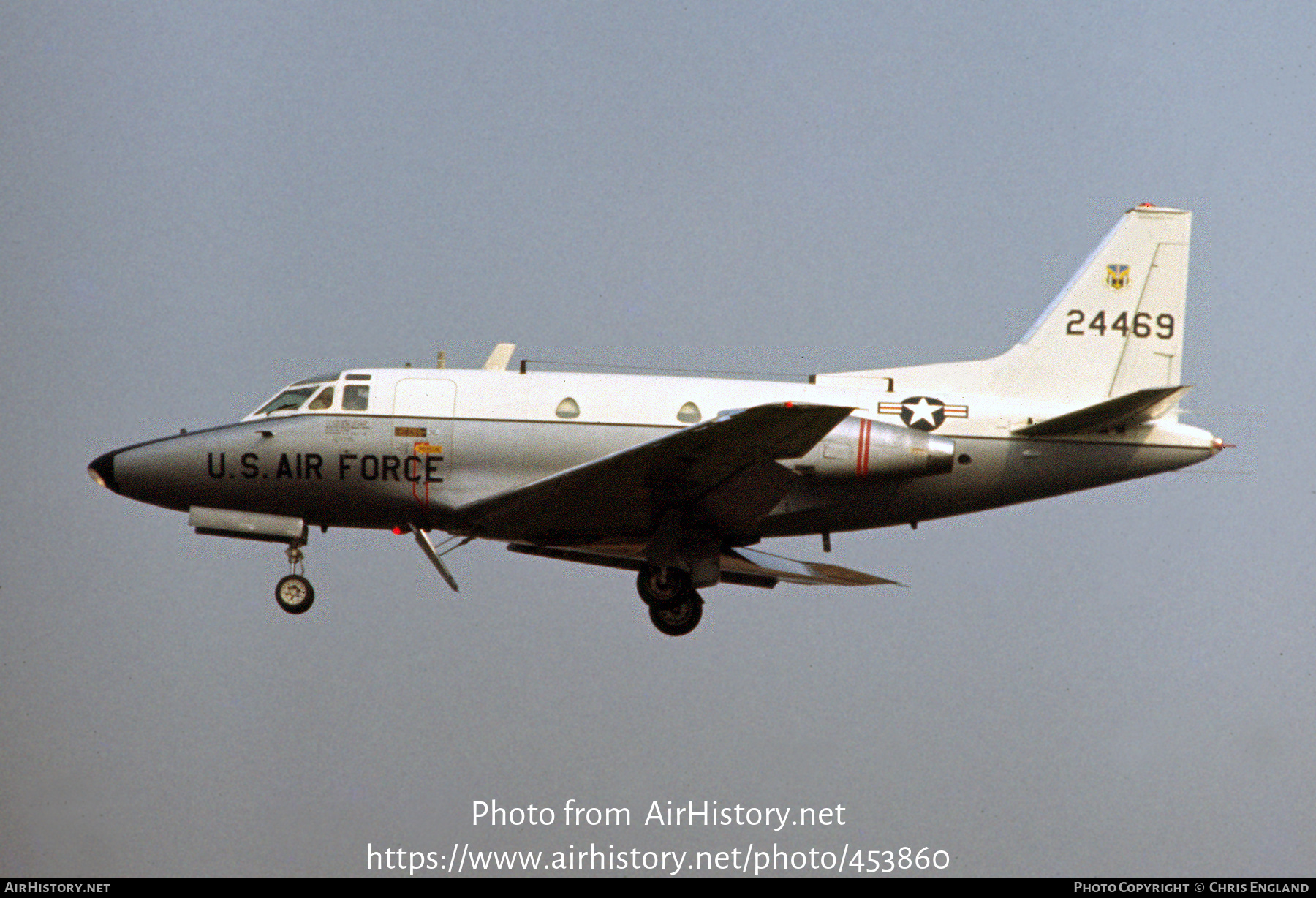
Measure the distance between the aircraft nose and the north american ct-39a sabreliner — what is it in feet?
0.11

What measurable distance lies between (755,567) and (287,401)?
7.51 meters

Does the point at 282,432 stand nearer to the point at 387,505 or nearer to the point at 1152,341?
the point at 387,505

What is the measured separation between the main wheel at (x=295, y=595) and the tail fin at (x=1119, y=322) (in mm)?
10531

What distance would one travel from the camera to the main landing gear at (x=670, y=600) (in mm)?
23812

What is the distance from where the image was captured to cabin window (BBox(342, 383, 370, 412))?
23734 mm

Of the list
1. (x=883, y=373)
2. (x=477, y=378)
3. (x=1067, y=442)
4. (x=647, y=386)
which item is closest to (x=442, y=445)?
(x=477, y=378)

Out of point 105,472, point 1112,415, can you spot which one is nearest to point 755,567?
point 1112,415

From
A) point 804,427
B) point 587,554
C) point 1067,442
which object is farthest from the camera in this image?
point 587,554

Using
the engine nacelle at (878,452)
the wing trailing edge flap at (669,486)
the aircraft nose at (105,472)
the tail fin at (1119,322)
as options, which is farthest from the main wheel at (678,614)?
the aircraft nose at (105,472)

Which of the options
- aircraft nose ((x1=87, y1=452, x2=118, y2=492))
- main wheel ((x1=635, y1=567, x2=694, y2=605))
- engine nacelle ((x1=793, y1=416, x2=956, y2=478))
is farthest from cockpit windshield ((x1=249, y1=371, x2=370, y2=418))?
engine nacelle ((x1=793, y1=416, x2=956, y2=478))

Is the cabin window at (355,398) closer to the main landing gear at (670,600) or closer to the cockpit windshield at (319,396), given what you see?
the cockpit windshield at (319,396)

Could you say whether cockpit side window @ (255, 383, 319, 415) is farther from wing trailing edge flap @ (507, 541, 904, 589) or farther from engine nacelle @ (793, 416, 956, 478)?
engine nacelle @ (793, 416, 956, 478)

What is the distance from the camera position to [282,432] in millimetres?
23828
